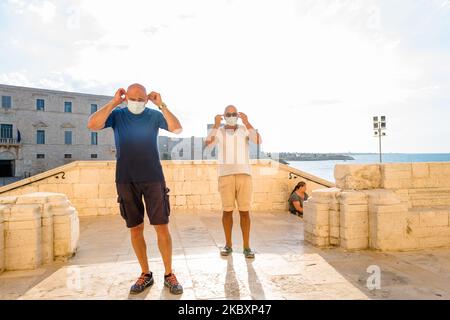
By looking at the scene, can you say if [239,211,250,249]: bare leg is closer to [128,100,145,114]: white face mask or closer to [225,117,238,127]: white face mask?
[225,117,238,127]: white face mask

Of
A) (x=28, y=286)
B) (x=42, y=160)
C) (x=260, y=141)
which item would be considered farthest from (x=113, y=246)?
(x=42, y=160)

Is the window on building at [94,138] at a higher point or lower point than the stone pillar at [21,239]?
higher

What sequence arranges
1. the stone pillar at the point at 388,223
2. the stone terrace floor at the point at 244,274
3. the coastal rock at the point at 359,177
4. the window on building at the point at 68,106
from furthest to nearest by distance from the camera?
the window on building at the point at 68,106
the coastal rock at the point at 359,177
the stone pillar at the point at 388,223
the stone terrace floor at the point at 244,274

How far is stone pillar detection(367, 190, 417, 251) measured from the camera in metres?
3.93

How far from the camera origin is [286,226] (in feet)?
19.3

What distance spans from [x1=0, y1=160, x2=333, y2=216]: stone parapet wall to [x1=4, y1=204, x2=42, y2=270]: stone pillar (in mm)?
4037

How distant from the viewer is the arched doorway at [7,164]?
1404 inches

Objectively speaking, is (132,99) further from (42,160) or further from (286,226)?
(42,160)

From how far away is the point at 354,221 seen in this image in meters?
4.05

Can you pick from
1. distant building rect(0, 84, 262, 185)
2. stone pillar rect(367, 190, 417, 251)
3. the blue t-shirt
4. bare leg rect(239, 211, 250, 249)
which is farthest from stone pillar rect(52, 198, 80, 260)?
distant building rect(0, 84, 262, 185)

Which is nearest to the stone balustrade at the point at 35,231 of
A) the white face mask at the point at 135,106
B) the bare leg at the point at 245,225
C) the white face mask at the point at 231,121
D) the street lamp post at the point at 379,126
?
the white face mask at the point at 135,106

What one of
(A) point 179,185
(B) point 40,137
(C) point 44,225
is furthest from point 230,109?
(B) point 40,137

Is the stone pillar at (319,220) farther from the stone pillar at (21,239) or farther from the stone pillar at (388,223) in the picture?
the stone pillar at (21,239)
